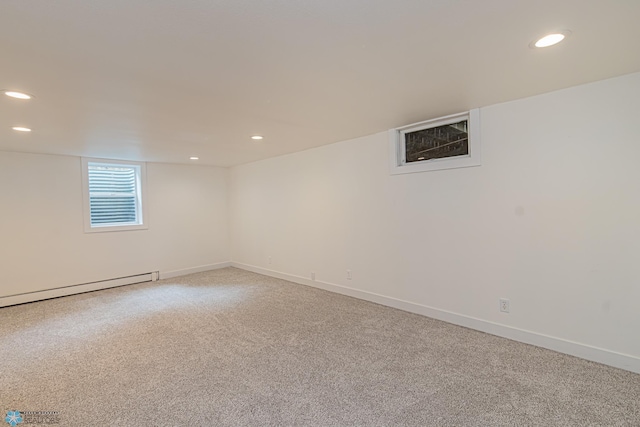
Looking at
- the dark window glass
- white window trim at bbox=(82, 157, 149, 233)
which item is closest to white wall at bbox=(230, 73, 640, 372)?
Result: the dark window glass

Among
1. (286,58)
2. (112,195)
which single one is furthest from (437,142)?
(112,195)

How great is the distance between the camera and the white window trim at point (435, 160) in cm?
311

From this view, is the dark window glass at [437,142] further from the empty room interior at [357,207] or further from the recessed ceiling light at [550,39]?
the recessed ceiling light at [550,39]

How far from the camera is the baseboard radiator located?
4414 mm

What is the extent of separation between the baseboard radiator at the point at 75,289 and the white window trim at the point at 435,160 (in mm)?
4761

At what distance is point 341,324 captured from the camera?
343 cm

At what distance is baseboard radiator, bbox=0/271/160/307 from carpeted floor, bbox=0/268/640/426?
0.69 meters

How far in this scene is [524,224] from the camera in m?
2.85

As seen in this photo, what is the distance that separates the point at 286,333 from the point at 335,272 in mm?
1573

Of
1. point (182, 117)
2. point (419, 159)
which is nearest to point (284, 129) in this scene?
point (182, 117)

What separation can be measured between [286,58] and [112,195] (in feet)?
16.4

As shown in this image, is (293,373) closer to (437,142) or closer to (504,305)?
(504,305)

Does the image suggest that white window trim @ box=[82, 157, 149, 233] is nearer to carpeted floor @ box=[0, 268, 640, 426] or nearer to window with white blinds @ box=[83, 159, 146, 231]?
window with white blinds @ box=[83, 159, 146, 231]

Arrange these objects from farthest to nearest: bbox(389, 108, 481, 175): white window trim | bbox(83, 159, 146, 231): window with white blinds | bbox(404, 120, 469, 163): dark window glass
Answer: bbox(83, 159, 146, 231): window with white blinds < bbox(404, 120, 469, 163): dark window glass < bbox(389, 108, 481, 175): white window trim
